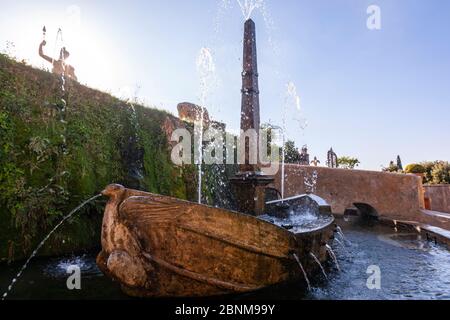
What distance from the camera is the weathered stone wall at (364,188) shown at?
14672mm

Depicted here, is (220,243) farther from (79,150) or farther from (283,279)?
(79,150)

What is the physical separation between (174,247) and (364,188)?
13677mm

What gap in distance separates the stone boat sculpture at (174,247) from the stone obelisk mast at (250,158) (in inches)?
88.5

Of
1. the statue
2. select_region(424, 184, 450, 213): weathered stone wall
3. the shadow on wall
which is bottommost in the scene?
the shadow on wall

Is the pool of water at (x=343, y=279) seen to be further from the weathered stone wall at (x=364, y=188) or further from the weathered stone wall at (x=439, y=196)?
the weathered stone wall at (x=439, y=196)

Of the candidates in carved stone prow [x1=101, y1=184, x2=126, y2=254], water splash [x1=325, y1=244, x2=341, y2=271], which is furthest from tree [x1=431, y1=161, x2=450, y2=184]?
carved stone prow [x1=101, y1=184, x2=126, y2=254]

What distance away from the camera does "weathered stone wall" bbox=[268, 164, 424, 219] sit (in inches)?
578

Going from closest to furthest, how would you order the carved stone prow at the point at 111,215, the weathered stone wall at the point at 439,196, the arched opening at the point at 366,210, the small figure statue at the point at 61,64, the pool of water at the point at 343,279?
the carved stone prow at the point at 111,215
the pool of water at the point at 343,279
the small figure statue at the point at 61,64
the arched opening at the point at 366,210
the weathered stone wall at the point at 439,196

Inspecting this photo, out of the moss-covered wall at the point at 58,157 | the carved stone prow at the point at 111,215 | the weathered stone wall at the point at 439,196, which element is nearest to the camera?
the carved stone prow at the point at 111,215

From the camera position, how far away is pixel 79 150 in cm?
723

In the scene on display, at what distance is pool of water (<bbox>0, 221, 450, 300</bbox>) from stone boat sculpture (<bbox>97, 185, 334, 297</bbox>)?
56cm

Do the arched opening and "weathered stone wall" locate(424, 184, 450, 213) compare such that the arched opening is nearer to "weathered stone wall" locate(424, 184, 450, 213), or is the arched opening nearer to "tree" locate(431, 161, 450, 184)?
"weathered stone wall" locate(424, 184, 450, 213)

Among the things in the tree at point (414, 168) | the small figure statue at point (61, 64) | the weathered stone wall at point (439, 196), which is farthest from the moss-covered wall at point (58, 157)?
the tree at point (414, 168)
